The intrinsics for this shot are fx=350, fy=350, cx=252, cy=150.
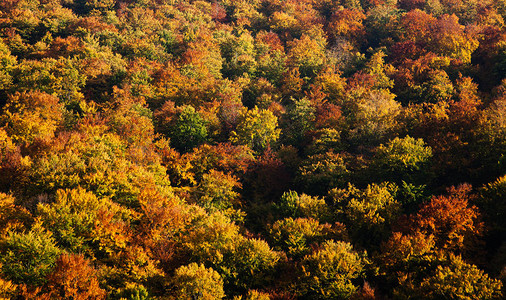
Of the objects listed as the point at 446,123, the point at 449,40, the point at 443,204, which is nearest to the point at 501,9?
the point at 449,40

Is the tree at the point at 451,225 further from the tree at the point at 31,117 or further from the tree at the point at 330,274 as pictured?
the tree at the point at 31,117

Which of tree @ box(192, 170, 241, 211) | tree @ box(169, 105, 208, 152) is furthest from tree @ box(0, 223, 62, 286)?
Result: tree @ box(169, 105, 208, 152)

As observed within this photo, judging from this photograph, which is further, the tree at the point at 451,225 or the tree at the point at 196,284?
the tree at the point at 451,225

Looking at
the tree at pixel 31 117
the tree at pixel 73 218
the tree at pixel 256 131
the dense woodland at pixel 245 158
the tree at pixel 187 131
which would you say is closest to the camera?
the dense woodland at pixel 245 158

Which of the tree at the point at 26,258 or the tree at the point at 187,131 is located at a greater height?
the tree at the point at 26,258

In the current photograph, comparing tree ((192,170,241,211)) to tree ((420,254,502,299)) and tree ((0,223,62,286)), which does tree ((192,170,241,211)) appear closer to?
tree ((0,223,62,286))

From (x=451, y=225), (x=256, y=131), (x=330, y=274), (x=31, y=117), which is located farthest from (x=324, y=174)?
(x=31, y=117)

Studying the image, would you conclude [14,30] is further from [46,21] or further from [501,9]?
[501,9]

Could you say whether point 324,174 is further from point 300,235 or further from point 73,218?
point 73,218

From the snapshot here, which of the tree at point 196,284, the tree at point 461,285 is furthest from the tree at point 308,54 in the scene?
the tree at point 196,284
